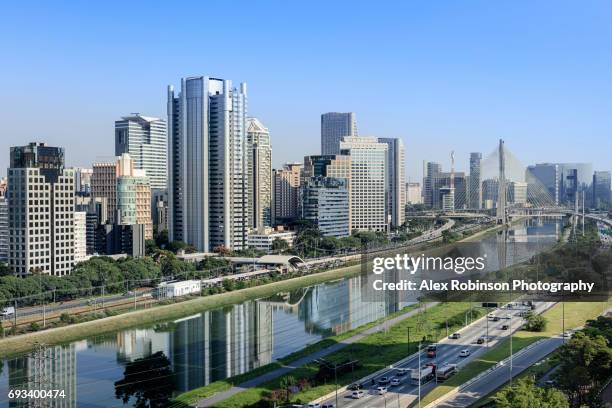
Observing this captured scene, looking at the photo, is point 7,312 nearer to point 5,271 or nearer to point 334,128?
point 5,271

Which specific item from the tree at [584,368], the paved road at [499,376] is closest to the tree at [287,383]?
the paved road at [499,376]

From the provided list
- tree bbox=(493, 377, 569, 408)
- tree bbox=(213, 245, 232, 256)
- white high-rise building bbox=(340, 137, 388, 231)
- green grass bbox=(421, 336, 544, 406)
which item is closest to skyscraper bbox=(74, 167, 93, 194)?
white high-rise building bbox=(340, 137, 388, 231)

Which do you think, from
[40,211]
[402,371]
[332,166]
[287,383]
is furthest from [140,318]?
[332,166]

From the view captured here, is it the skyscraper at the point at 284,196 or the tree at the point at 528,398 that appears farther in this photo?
the skyscraper at the point at 284,196

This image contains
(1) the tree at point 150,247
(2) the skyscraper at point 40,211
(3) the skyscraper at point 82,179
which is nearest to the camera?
(2) the skyscraper at point 40,211

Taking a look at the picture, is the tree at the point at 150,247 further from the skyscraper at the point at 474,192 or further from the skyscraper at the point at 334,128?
the skyscraper at the point at 334,128

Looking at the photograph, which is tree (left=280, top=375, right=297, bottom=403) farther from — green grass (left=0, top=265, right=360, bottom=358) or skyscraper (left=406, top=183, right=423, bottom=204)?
skyscraper (left=406, top=183, right=423, bottom=204)

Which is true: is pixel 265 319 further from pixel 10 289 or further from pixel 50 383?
pixel 50 383
